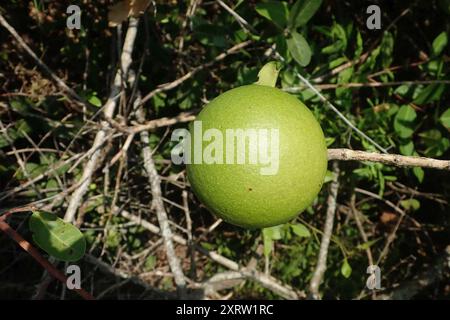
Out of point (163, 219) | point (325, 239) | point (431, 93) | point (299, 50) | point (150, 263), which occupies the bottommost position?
point (150, 263)

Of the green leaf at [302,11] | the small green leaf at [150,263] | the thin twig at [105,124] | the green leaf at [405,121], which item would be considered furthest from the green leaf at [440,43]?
the small green leaf at [150,263]

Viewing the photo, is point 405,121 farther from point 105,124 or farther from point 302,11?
point 105,124

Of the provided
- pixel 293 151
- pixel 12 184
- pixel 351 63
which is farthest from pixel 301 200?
pixel 12 184

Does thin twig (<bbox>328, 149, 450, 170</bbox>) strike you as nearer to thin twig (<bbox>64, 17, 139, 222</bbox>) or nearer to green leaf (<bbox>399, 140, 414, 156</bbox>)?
green leaf (<bbox>399, 140, 414, 156</bbox>)

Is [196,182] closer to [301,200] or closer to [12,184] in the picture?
[301,200]

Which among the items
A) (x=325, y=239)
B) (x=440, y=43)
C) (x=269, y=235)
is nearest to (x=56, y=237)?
(x=269, y=235)

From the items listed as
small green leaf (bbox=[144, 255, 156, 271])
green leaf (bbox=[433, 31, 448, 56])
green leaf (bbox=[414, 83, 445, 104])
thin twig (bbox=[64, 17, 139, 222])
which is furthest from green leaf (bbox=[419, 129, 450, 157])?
small green leaf (bbox=[144, 255, 156, 271])

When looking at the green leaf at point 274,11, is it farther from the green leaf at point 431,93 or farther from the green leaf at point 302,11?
the green leaf at point 431,93
